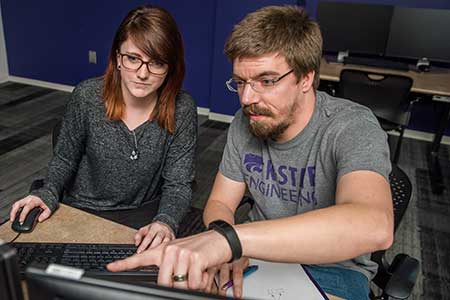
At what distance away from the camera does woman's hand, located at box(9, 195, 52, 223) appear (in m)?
1.13

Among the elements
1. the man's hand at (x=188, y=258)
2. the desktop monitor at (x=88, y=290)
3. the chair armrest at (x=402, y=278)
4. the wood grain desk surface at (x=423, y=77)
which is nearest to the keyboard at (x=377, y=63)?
the wood grain desk surface at (x=423, y=77)

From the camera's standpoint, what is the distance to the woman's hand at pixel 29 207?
3.71 feet

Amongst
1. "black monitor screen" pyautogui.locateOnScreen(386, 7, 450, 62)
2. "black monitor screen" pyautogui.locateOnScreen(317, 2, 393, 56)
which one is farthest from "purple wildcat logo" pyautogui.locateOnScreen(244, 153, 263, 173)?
"black monitor screen" pyautogui.locateOnScreen(386, 7, 450, 62)

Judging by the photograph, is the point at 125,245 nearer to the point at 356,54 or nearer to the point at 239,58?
the point at 239,58

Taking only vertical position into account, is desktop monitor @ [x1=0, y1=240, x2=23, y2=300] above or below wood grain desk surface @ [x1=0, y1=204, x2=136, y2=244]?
above

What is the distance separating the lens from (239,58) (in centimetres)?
107

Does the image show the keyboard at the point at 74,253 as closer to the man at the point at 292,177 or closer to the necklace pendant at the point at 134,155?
the man at the point at 292,177

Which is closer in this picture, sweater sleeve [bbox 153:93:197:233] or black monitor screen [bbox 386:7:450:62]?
sweater sleeve [bbox 153:93:197:233]

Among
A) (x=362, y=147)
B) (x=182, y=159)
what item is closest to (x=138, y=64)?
(x=182, y=159)

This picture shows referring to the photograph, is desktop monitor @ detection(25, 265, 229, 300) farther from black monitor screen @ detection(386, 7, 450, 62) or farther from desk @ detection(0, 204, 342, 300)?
black monitor screen @ detection(386, 7, 450, 62)

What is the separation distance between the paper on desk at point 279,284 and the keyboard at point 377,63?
2.84 metres

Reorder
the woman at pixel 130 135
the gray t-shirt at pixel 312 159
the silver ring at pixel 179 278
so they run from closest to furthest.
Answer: the silver ring at pixel 179 278 < the gray t-shirt at pixel 312 159 < the woman at pixel 130 135

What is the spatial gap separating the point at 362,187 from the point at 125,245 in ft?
1.94

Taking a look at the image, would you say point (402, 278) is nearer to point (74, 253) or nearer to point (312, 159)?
point (312, 159)
